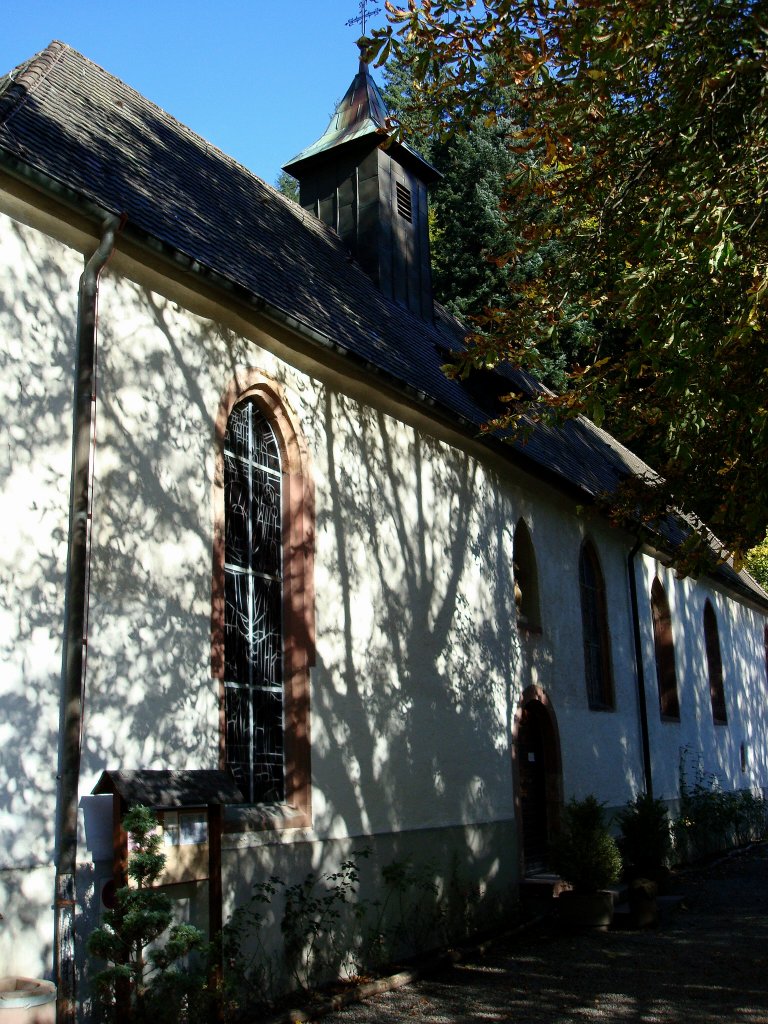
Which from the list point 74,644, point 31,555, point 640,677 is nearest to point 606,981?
point 74,644

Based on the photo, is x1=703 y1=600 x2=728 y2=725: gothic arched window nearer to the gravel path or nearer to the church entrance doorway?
the church entrance doorway

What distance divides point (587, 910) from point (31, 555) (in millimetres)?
7746

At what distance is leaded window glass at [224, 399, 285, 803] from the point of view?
9.16 metres

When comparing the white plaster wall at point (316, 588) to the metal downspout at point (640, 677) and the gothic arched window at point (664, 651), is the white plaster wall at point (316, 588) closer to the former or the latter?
the metal downspout at point (640, 677)

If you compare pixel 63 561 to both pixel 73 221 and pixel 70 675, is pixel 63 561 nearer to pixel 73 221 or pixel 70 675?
pixel 70 675

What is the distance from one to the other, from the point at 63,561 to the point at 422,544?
5.37m

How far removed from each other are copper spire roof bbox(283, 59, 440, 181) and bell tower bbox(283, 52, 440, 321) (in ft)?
0.05

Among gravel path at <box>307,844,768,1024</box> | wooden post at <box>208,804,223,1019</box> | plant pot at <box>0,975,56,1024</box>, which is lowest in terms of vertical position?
gravel path at <box>307,844,768,1024</box>

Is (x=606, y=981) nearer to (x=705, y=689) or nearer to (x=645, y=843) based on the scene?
(x=645, y=843)

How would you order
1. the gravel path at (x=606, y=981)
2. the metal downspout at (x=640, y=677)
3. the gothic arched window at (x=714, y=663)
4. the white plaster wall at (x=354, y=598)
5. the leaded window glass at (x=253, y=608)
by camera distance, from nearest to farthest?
the white plaster wall at (x=354, y=598), the gravel path at (x=606, y=981), the leaded window glass at (x=253, y=608), the metal downspout at (x=640, y=677), the gothic arched window at (x=714, y=663)

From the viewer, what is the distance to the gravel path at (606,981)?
8.37 m

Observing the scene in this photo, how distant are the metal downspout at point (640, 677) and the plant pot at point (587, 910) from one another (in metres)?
5.46

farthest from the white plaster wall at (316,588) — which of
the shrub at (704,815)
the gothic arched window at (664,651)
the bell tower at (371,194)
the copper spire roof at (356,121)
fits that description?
the copper spire roof at (356,121)

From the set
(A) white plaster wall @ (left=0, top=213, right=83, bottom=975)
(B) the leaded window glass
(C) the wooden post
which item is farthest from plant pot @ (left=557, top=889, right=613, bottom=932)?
(A) white plaster wall @ (left=0, top=213, right=83, bottom=975)
